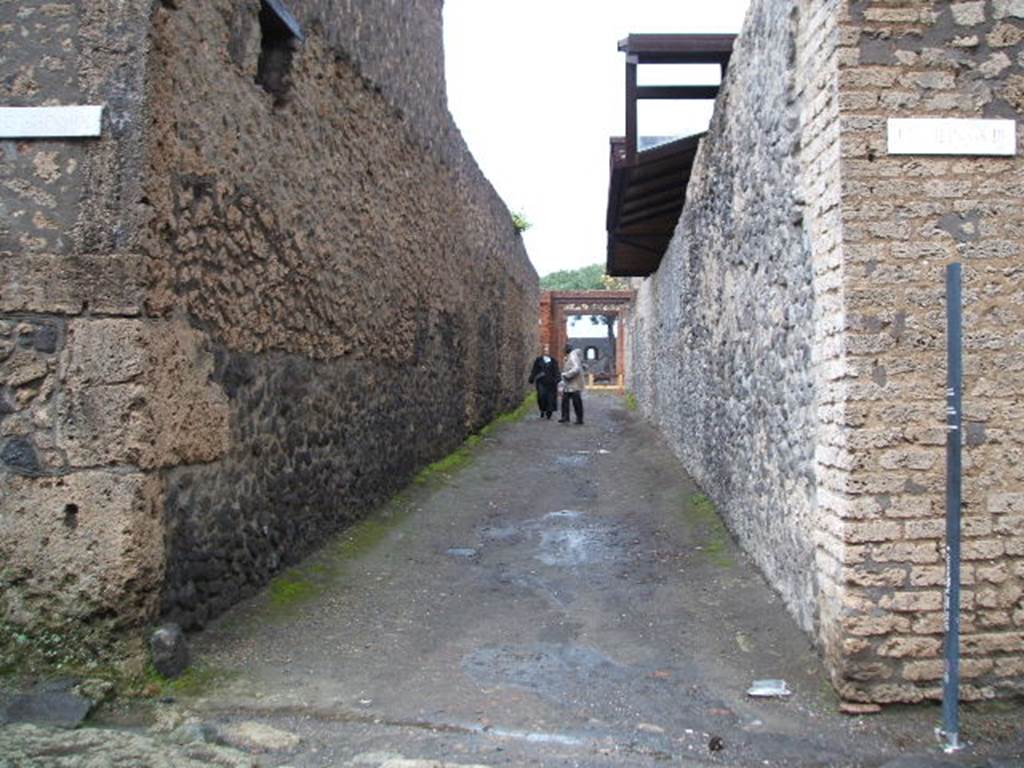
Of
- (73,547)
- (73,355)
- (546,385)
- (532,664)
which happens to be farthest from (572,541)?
(546,385)

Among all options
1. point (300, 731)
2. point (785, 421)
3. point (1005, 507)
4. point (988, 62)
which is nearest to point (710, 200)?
point (785, 421)

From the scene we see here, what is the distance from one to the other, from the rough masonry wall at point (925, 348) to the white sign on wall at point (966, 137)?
1.6 inches

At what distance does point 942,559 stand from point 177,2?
4.31 m

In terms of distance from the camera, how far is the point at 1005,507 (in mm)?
3709

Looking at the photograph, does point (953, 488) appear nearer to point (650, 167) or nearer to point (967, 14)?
point (967, 14)

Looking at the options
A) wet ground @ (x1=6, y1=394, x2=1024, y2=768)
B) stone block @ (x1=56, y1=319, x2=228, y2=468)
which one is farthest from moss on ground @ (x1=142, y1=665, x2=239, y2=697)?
stone block @ (x1=56, y1=319, x2=228, y2=468)

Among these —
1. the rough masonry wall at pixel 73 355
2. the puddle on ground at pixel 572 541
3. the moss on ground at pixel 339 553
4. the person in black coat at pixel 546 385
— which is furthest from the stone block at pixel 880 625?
the person in black coat at pixel 546 385

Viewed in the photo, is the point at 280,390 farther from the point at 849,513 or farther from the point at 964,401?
the point at 964,401

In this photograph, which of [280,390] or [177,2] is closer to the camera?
[177,2]

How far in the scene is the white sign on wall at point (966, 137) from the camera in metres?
3.73

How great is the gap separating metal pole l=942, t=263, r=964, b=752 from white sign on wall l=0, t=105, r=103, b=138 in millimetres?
3650

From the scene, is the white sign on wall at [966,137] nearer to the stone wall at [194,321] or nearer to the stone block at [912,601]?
the stone block at [912,601]

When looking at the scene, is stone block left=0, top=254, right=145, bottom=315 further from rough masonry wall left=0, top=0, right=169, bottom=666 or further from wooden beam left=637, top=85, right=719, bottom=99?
wooden beam left=637, top=85, right=719, bottom=99

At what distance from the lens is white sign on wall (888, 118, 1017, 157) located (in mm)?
3734
